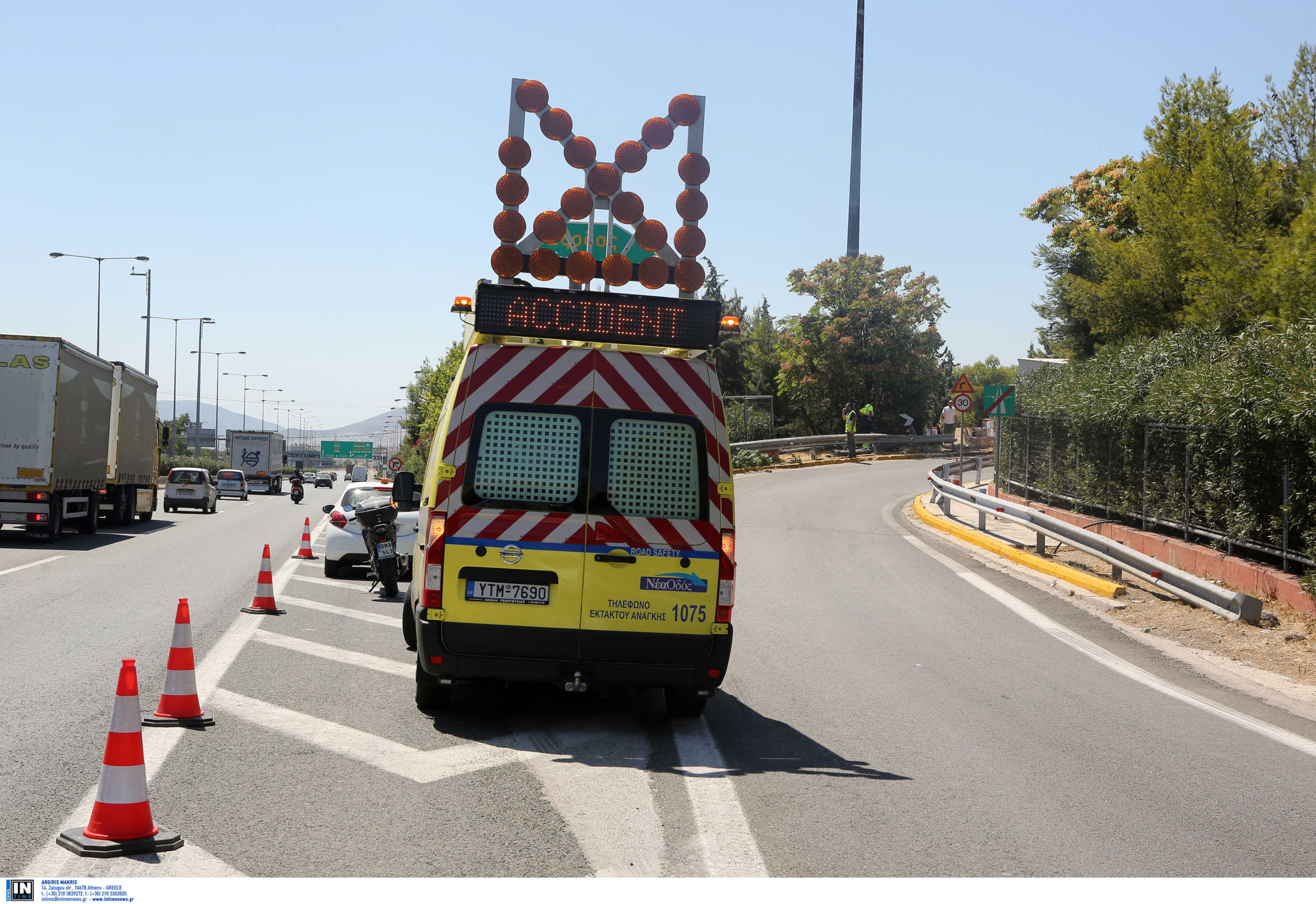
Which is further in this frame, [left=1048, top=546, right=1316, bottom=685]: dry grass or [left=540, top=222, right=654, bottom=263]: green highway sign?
[left=540, top=222, right=654, bottom=263]: green highway sign

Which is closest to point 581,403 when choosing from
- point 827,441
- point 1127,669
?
point 1127,669

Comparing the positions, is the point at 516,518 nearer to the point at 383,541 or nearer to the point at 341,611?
the point at 341,611

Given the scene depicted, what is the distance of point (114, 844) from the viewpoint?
461cm

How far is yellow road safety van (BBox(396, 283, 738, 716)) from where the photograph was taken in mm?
6914

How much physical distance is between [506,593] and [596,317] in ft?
5.79

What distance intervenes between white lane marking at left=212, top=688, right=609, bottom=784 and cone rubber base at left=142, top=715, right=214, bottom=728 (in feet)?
0.93

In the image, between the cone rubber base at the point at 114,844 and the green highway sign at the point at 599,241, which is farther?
the green highway sign at the point at 599,241

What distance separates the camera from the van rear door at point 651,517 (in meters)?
6.95

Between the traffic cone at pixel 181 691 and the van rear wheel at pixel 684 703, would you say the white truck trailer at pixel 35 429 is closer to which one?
the traffic cone at pixel 181 691

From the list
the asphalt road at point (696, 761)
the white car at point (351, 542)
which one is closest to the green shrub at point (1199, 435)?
the asphalt road at point (696, 761)

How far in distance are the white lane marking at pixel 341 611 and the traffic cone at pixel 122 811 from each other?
21.9 ft

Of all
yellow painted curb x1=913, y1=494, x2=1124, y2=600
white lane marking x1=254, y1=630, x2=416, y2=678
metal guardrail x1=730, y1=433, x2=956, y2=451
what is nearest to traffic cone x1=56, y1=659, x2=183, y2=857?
white lane marking x1=254, y1=630, x2=416, y2=678

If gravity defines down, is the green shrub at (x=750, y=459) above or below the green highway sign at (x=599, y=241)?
below

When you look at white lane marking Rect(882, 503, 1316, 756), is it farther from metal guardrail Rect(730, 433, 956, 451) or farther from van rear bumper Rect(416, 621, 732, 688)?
metal guardrail Rect(730, 433, 956, 451)
